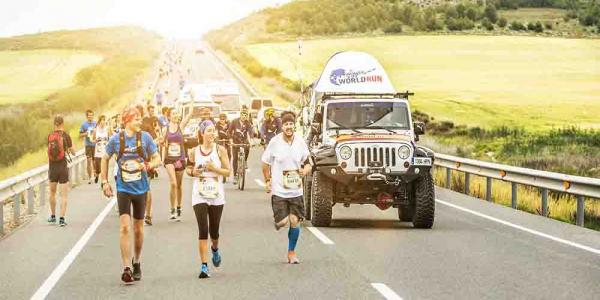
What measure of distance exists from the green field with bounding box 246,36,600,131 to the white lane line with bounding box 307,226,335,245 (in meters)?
31.3

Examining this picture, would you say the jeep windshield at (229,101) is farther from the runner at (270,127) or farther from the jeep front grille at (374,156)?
the jeep front grille at (374,156)

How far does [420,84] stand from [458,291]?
6856cm

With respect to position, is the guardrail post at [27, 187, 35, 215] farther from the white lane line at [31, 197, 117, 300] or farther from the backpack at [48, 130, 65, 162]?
the backpack at [48, 130, 65, 162]

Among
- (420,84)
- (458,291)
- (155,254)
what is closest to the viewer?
(458,291)

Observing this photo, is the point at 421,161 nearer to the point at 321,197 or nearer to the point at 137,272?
the point at 321,197

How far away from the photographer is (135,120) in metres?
11.6

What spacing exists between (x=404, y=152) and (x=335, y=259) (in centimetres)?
401

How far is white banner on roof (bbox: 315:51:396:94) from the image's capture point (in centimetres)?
2138

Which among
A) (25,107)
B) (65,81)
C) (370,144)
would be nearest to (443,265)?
(370,144)

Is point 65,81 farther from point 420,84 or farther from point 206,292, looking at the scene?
point 206,292

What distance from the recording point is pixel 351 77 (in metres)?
21.6

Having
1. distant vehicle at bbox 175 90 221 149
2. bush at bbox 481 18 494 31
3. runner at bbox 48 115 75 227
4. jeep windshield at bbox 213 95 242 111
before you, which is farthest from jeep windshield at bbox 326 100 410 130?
bush at bbox 481 18 494 31

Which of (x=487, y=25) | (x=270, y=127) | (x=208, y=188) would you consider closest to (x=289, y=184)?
(x=208, y=188)

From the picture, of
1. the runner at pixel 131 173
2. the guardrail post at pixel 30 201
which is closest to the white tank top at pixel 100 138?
the guardrail post at pixel 30 201
